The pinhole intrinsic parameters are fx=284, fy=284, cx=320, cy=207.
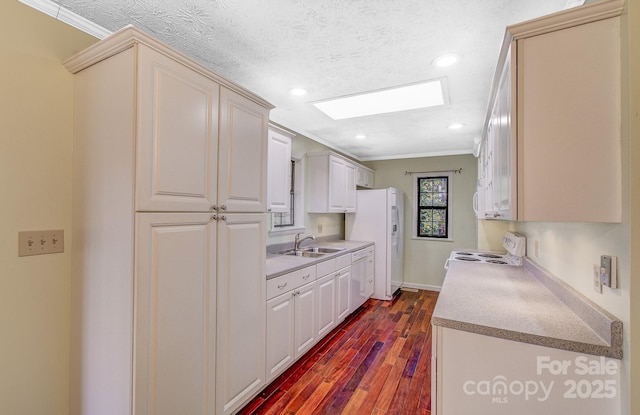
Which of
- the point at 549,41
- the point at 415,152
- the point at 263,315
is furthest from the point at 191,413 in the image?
the point at 415,152

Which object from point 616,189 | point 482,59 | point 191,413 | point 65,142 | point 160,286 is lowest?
point 191,413

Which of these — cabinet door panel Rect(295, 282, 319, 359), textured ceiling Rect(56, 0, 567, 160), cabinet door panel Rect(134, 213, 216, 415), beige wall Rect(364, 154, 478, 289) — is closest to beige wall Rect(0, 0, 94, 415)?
textured ceiling Rect(56, 0, 567, 160)

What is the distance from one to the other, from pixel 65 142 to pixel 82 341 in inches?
40.2

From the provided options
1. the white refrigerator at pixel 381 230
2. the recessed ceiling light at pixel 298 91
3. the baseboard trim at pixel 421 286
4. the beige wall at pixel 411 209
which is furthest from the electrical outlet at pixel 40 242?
the baseboard trim at pixel 421 286

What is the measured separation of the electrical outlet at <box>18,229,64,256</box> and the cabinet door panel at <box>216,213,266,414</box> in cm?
77

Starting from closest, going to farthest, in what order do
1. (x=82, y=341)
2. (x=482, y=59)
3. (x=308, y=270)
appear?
1. (x=82, y=341)
2. (x=482, y=59)
3. (x=308, y=270)

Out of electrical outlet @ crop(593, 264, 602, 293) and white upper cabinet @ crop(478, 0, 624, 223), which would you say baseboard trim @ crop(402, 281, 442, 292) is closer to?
electrical outlet @ crop(593, 264, 602, 293)

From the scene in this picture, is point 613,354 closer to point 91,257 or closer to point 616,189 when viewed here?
point 616,189

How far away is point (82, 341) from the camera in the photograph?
1.43 metres

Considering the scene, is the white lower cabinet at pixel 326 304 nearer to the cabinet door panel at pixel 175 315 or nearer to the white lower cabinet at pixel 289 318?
the white lower cabinet at pixel 289 318

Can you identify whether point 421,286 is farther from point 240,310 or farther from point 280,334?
point 240,310

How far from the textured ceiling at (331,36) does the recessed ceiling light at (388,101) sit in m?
0.12

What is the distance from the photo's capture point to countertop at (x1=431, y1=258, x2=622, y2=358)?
1.08 meters

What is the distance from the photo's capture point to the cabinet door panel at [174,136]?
4.10 feet
